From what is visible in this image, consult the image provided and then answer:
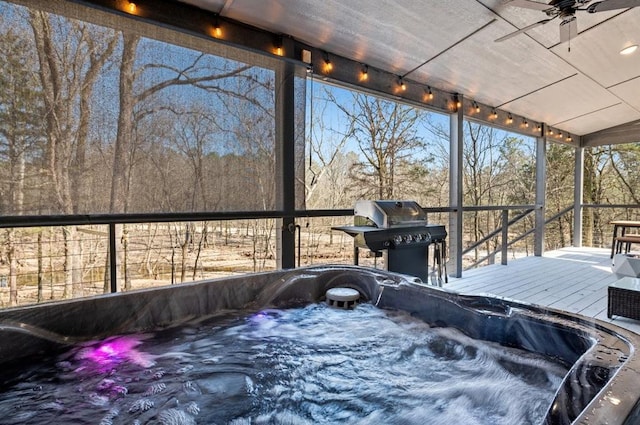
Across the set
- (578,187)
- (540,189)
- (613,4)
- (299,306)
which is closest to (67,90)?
(299,306)

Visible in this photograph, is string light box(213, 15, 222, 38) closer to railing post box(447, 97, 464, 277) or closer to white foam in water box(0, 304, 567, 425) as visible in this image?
Result: white foam in water box(0, 304, 567, 425)

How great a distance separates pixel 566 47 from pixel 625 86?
2.23m

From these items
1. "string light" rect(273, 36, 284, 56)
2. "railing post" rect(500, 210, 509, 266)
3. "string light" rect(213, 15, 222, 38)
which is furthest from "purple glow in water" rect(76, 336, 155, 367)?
"railing post" rect(500, 210, 509, 266)

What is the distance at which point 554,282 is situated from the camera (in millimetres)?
4469

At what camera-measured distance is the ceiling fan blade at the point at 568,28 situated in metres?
2.79

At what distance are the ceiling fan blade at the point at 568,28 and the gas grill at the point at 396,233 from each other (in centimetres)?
193

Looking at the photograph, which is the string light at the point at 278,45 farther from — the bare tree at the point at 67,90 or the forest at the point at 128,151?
the bare tree at the point at 67,90

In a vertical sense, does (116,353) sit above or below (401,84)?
below

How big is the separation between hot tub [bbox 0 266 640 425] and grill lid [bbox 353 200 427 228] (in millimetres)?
741

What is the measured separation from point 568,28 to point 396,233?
2.24 meters

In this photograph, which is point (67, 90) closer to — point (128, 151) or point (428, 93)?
point (128, 151)

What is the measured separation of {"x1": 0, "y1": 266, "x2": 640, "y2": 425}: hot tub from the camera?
1.07m

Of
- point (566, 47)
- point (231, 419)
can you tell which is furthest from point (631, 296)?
point (231, 419)

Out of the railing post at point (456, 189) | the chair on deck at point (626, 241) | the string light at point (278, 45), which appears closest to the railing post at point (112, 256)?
the string light at point (278, 45)
